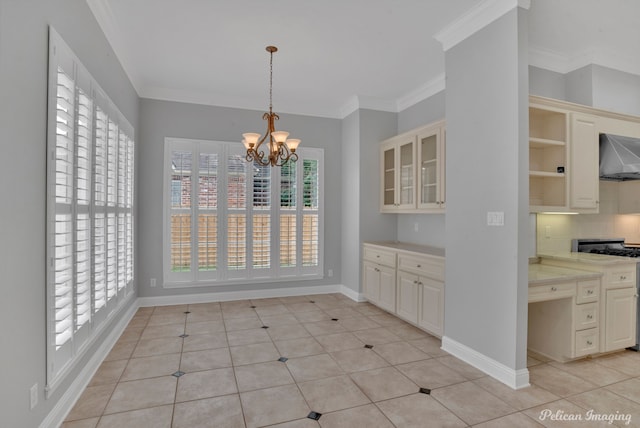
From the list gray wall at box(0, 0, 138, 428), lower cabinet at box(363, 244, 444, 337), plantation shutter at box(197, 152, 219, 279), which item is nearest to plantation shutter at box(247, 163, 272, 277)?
plantation shutter at box(197, 152, 219, 279)

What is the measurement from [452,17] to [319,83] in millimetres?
1939


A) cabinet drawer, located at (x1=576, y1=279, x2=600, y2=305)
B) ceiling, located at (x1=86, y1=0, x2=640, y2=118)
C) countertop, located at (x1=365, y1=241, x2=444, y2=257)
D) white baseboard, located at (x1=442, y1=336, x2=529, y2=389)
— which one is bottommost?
white baseboard, located at (x1=442, y1=336, x2=529, y2=389)

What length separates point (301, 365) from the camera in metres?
3.05

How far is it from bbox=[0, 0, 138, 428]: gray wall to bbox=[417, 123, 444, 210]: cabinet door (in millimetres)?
3448

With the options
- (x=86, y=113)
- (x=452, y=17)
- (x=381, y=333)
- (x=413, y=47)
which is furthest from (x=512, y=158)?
(x=86, y=113)

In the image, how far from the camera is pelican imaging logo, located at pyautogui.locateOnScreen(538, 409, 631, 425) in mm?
2248

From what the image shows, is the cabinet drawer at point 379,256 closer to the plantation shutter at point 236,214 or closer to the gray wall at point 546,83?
the plantation shutter at point 236,214

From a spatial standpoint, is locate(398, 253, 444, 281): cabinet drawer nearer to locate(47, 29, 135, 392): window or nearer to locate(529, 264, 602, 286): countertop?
locate(529, 264, 602, 286): countertop

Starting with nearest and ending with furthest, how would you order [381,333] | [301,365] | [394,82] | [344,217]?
[301,365], [381,333], [394,82], [344,217]

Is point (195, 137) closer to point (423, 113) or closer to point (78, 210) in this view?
point (78, 210)

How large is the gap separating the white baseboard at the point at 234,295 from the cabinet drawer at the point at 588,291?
3.32 metres

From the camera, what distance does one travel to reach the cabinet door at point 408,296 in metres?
3.98

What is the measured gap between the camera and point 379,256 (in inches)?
187

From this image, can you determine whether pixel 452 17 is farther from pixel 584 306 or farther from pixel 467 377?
pixel 467 377
